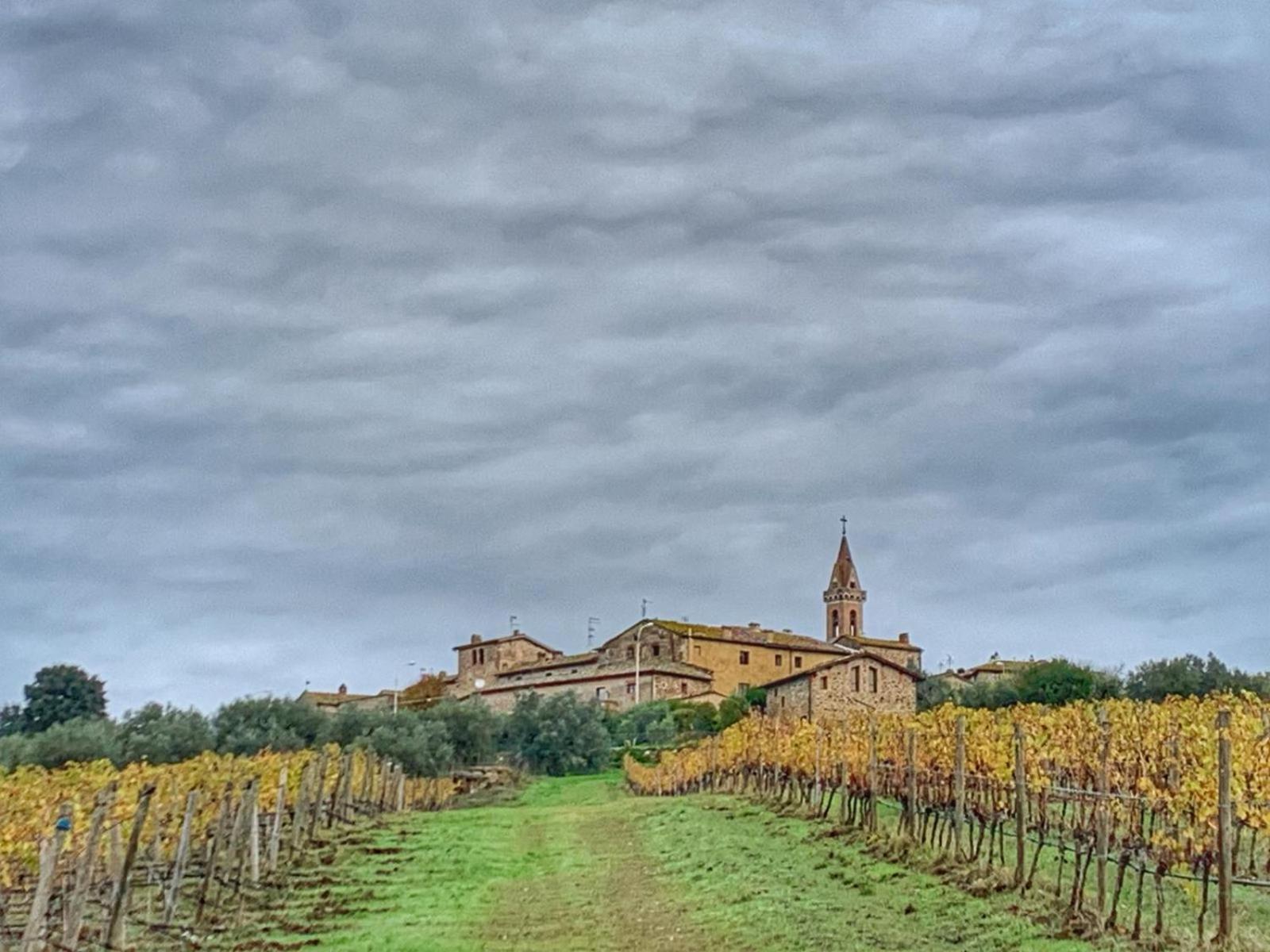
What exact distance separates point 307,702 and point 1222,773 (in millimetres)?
56929

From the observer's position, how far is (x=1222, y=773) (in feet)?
56.8

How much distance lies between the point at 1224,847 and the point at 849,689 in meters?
68.0

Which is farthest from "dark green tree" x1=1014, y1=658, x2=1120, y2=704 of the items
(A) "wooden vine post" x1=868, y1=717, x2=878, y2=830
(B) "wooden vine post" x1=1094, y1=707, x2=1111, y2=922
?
(B) "wooden vine post" x1=1094, y1=707, x2=1111, y2=922

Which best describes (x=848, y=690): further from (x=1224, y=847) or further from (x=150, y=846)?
(x=1224, y=847)

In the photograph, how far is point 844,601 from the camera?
487 ft

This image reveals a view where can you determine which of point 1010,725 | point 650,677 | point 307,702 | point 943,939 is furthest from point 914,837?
point 650,677

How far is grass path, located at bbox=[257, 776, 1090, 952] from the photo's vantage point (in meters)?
20.8

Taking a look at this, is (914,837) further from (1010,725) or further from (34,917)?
(34,917)

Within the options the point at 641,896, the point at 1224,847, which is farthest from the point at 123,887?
the point at 1224,847

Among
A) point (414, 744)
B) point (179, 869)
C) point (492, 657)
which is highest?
point (492, 657)

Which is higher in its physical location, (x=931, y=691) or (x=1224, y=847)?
(x=931, y=691)

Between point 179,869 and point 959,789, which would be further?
point 959,789

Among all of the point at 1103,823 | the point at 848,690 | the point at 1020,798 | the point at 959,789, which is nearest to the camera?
the point at 1103,823

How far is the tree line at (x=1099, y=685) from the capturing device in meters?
58.5
